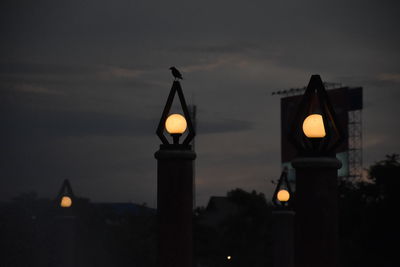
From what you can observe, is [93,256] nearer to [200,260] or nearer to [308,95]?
[200,260]

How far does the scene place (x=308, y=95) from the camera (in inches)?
342

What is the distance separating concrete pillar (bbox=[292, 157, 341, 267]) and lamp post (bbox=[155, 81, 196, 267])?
94.0 inches

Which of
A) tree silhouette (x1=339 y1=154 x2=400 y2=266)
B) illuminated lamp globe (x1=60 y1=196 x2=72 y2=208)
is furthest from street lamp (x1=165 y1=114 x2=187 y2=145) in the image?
tree silhouette (x1=339 y1=154 x2=400 y2=266)

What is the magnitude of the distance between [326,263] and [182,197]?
2847mm

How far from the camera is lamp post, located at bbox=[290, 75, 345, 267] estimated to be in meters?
8.42

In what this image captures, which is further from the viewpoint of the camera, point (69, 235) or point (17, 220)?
point (17, 220)

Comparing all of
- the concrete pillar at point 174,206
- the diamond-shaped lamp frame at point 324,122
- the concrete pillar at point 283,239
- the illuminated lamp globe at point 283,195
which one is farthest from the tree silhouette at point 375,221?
the diamond-shaped lamp frame at point 324,122

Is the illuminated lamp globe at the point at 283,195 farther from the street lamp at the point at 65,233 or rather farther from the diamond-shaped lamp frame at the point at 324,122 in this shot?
the diamond-shaped lamp frame at the point at 324,122

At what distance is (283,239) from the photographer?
18109 mm

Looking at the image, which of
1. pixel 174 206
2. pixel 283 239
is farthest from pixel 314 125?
pixel 283 239

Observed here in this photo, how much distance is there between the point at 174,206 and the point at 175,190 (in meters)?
0.20

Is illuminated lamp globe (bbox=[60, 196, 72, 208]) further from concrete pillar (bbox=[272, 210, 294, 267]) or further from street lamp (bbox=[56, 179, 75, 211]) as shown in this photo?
concrete pillar (bbox=[272, 210, 294, 267])

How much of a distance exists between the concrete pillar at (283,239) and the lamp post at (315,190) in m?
9.44

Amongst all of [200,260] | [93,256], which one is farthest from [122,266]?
[200,260]
